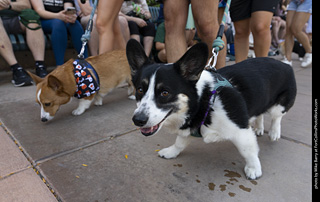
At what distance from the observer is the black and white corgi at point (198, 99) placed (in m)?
1.46

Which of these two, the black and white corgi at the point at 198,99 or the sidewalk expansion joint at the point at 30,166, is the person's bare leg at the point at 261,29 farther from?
the sidewalk expansion joint at the point at 30,166

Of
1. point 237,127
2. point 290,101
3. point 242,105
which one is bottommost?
point 290,101

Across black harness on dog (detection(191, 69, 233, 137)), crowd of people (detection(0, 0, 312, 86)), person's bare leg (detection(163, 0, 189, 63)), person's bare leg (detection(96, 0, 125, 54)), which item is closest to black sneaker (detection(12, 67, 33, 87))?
crowd of people (detection(0, 0, 312, 86))

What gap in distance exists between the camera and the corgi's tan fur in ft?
8.79

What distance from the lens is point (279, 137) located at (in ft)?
7.17

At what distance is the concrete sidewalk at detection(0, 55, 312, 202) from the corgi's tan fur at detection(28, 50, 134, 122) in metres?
0.29

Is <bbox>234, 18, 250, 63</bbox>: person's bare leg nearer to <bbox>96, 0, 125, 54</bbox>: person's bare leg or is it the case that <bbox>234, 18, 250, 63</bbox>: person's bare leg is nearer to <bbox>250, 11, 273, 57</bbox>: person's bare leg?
<bbox>250, 11, 273, 57</bbox>: person's bare leg

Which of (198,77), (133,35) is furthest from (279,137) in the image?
(133,35)

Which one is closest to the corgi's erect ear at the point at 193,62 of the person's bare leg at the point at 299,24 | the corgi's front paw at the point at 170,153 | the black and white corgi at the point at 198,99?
the black and white corgi at the point at 198,99

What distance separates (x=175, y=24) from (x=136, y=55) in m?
1.20

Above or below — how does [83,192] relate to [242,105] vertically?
below

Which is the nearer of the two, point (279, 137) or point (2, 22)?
point (279, 137)

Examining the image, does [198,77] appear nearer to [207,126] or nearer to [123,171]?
[207,126]

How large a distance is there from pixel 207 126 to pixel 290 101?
3.81ft
